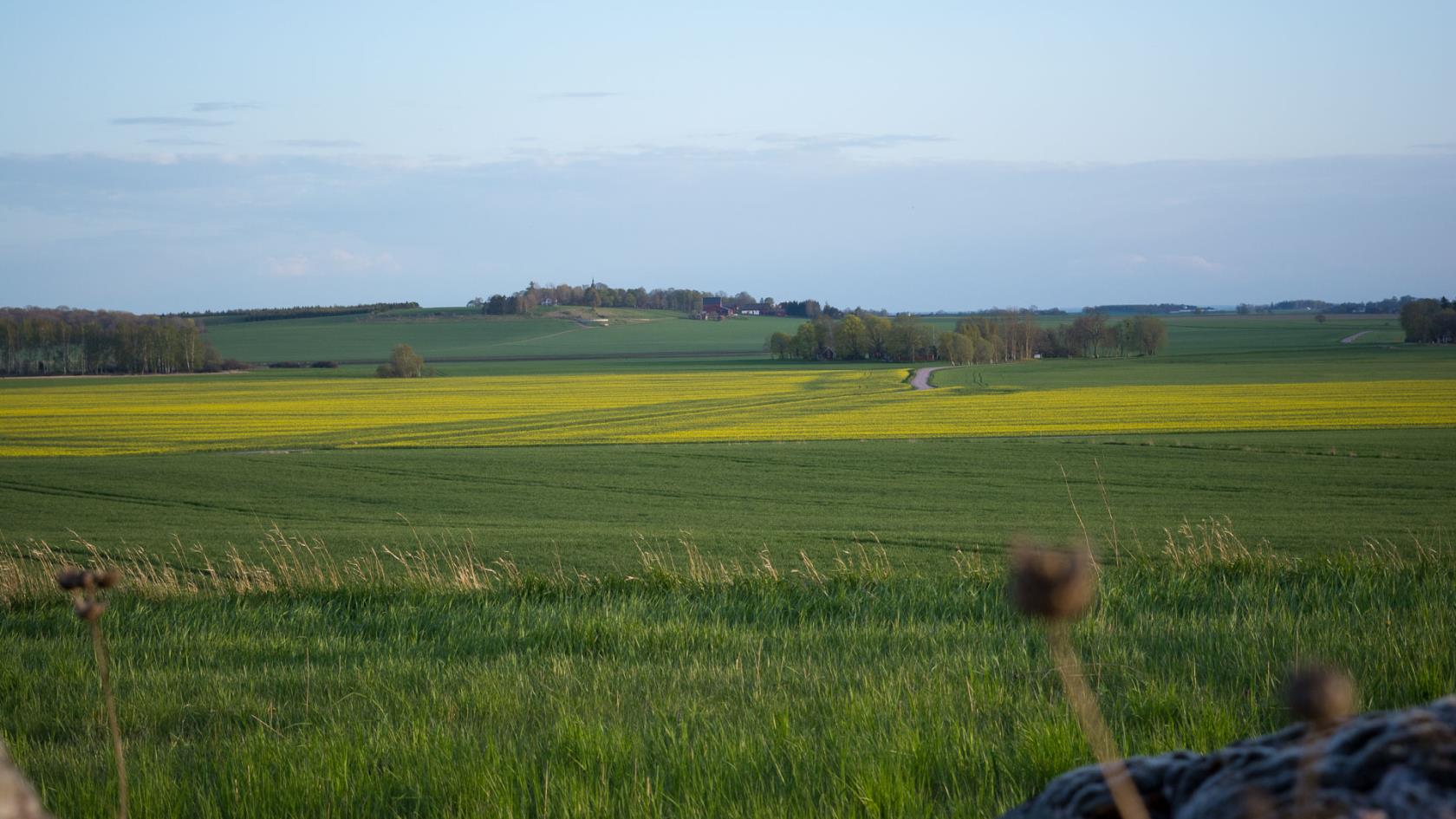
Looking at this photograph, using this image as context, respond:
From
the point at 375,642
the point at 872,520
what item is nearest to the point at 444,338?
the point at 872,520

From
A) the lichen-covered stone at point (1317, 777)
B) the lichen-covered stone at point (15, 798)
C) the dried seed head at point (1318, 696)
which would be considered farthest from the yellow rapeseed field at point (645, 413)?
the dried seed head at point (1318, 696)

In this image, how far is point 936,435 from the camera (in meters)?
47.2

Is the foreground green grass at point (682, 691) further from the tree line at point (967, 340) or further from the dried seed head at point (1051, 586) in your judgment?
the tree line at point (967, 340)

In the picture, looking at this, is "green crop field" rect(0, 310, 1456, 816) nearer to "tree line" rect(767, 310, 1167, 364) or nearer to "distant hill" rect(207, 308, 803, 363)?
"tree line" rect(767, 310, 1167, 364)

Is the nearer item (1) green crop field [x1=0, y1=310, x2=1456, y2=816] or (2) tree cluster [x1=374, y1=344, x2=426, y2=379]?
(1) green crop field [x1=0, y1=310, x2=1456, y2=816]

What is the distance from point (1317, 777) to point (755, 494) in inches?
1229

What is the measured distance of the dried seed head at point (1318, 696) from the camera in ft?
2.91

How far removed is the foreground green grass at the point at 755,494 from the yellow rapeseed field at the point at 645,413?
5.25 metres

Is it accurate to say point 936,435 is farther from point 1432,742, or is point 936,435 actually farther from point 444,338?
point 444,338

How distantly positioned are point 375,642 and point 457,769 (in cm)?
332

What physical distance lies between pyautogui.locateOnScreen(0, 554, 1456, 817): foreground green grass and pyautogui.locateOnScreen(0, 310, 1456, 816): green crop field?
1.1 inches

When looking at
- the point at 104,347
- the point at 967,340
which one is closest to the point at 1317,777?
the point at 967,340

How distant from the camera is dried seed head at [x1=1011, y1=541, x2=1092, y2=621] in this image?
1.04 metres

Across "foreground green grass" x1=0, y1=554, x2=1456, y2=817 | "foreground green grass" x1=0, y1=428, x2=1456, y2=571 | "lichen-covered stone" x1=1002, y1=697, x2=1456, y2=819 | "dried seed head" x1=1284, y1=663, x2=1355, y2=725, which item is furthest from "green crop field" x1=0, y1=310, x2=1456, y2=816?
"dried seed head" x1=1284, y1=663, x2=1355, y2=725
